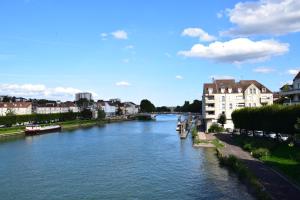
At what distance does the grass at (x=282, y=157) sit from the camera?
1501 inches

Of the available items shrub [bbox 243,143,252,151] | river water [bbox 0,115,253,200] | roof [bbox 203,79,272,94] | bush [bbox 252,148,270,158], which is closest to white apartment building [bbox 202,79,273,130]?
roof [bbox 203,79,272,94]

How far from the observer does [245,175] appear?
39.2 meters

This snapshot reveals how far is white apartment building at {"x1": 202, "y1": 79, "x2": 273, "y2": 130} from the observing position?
345 ft

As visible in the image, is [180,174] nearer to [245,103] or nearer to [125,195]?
[125,195]

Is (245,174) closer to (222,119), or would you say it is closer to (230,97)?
(222,119)

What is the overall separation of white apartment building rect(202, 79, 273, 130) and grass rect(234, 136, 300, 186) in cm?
4126

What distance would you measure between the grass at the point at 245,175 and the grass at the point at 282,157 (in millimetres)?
3276

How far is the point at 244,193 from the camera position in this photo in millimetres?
34531

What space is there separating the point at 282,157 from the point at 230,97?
60.4m

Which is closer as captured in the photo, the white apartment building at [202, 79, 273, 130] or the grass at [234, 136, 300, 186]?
the grass at [234, 136, 300, 186]

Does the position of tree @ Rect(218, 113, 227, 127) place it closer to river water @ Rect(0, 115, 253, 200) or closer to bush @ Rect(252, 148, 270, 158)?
river water @ Rect(0, 115, 253, 200)

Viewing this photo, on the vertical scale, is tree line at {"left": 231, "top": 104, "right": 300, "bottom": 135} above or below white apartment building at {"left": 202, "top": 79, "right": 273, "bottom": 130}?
below

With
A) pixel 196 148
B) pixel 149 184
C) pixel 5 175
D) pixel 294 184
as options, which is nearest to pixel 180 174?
pixel 149 184

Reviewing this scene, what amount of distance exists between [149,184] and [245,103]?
70.5 m
